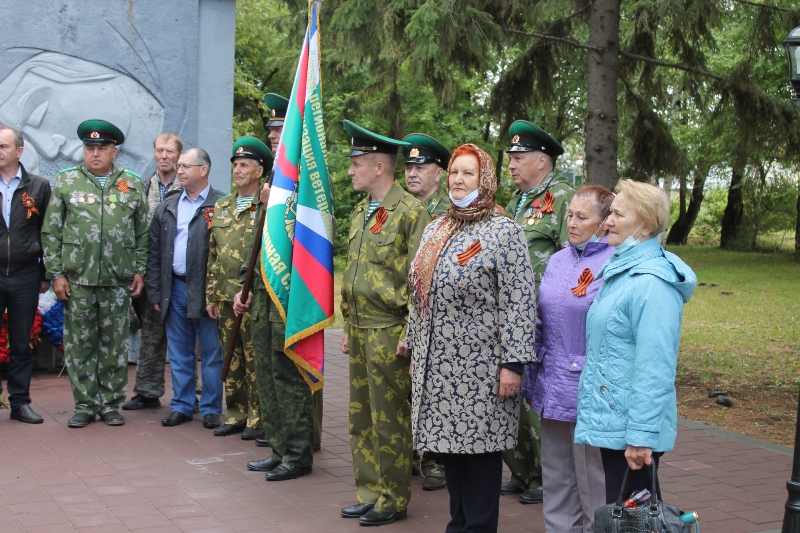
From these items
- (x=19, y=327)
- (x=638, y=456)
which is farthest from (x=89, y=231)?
(x=638, y=456)

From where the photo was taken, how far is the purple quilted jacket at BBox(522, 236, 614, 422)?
14.5 ft

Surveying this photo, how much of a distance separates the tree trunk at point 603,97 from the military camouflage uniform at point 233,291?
12.9 ft

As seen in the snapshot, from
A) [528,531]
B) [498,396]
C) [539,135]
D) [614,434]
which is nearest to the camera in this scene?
[614,434]

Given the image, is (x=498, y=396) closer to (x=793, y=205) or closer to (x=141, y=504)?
(x=141, y=504)

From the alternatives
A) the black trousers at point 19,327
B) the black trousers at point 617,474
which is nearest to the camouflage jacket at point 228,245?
the black trousers at point 19,327

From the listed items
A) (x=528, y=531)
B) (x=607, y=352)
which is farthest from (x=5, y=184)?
(x=607, y=352)

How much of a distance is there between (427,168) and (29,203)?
3414 mm

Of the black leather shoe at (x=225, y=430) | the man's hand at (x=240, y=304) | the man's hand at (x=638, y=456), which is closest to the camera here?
the man's hand at (x=638, y=456)

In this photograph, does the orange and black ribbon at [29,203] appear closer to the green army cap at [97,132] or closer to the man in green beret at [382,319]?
the green army cap at [97,132]

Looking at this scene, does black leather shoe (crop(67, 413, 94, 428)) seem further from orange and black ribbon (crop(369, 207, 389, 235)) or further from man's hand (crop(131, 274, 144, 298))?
orange and black ribbon (crop(369, 207, 389, 235))

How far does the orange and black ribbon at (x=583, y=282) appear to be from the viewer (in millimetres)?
4449

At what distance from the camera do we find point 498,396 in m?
Result: 4.41

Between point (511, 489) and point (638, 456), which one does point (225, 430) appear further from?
point (638, 456)

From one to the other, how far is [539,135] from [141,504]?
3187 mm
